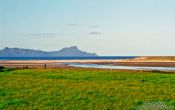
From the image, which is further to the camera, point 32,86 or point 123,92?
point 32,86

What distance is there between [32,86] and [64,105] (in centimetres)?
1134

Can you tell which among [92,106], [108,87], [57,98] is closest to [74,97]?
[57,98]

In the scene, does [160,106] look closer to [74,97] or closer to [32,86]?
[74,97]

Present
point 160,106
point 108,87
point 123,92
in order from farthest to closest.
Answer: point 108,87 → point 123,92 → point 160,106

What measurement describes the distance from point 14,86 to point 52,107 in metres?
12.2

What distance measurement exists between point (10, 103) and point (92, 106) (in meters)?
6.28

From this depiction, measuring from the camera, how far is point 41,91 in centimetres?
3809

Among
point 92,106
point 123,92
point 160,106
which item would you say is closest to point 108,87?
point 123,92

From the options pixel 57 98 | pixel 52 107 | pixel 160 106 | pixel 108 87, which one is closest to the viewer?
pixel 160 106

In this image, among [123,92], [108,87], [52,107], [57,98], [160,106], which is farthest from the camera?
[108,87]

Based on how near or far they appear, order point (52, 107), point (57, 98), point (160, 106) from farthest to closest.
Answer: point (57, 98) → point (52, 107) → point (160, 106)

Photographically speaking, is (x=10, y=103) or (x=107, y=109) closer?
(x=107, y=109)

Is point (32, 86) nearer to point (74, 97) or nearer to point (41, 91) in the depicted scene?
point (41, 91)

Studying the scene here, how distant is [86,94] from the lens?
120ft
